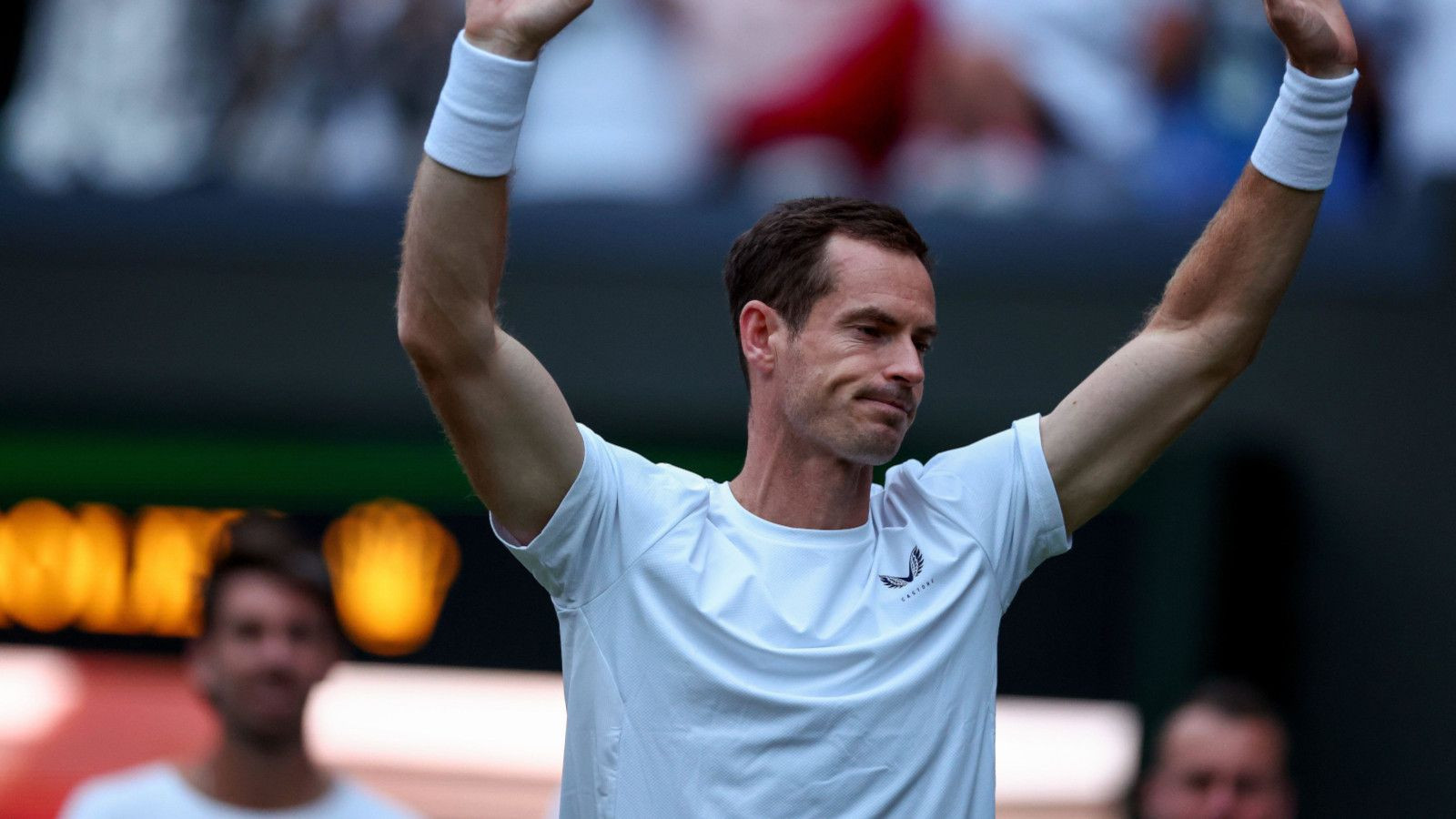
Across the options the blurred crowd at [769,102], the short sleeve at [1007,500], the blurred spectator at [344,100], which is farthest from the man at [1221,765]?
the blurred spectator at [344,100]

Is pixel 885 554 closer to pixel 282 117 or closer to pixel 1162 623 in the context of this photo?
pixel 1162 623

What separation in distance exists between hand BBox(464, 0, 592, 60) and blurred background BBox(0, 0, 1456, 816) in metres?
3.86

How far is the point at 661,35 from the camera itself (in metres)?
6.89

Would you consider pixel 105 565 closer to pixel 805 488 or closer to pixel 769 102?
pixel 769 102

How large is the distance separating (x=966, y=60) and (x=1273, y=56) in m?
1.06

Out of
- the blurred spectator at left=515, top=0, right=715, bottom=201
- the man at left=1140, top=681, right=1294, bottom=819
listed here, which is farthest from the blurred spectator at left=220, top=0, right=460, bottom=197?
the man at left=1140, top=681, right=1294, bottom=819

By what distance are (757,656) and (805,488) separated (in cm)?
28

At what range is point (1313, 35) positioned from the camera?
2.51 metres

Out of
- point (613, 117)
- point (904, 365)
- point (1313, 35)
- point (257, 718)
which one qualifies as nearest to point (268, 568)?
point (257, 718)

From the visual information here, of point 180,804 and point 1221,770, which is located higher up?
point 1221,770

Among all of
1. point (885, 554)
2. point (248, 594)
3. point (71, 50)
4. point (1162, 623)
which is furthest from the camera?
point (71, 50)

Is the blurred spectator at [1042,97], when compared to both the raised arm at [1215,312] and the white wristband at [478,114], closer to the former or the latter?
the raised arm at [1215,312]

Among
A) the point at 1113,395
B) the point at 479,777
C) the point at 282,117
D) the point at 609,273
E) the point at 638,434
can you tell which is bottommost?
the point at 479,777

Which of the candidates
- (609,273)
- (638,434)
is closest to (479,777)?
(638,434)
